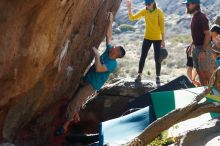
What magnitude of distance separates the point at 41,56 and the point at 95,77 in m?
2.36

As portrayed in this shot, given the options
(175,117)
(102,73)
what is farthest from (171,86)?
(175,117)

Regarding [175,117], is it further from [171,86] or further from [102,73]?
[171,86]

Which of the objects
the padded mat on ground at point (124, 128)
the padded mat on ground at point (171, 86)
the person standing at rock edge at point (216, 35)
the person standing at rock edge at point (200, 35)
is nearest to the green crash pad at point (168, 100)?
the padded mat on ground at point (124, 128)

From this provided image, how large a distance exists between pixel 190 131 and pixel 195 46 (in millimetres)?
3821

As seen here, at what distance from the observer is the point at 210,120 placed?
26.5 ft

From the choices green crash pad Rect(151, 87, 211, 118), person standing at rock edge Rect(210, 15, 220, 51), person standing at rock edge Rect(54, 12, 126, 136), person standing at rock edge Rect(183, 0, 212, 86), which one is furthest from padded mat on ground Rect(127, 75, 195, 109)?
green crash pad Rect(151, 87, 211, 118)

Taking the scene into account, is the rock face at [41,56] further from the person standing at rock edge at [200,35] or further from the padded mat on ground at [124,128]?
the person standing at rock edge at [200,35]

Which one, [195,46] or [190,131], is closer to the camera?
[190,131]

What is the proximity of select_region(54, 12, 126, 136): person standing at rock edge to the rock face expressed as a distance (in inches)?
16.4

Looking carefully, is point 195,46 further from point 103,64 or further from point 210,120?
point 210,120

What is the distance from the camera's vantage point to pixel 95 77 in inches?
414

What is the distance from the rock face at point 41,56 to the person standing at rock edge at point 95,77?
0.42m

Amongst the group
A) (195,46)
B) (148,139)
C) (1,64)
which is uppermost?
(195,46)

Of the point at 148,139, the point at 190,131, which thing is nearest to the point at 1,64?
the point at 148,139
